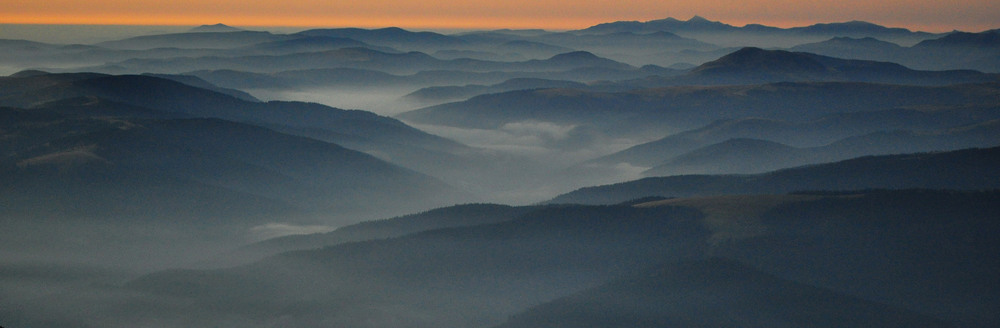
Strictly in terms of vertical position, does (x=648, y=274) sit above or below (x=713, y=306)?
above

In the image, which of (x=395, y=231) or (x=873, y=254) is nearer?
(x=873, y=254)

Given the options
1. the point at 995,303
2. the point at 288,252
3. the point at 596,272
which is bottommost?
the point at 995,303

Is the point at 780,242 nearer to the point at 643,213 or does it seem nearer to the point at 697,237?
the point at 697,237

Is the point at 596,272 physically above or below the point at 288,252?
below

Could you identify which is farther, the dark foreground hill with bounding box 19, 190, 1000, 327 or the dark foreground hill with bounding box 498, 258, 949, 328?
the dark foreground hill with bounding box 19, 190, 1000, 327

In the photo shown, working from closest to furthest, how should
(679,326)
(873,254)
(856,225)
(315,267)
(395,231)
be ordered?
(679,326), (873,254), (856,225), (315,267), (395,231)

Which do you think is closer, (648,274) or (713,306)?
(713,306)

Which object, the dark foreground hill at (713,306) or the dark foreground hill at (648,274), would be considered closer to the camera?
the dark foreground hill at (713,306)

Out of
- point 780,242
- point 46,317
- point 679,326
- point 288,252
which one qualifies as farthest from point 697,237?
point 46,317

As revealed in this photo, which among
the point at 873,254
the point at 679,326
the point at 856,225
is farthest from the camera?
the point at 856,225
